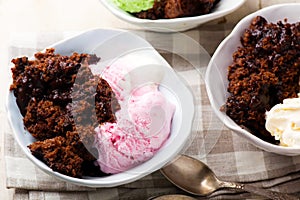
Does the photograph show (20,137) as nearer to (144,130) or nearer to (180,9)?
(144,130)

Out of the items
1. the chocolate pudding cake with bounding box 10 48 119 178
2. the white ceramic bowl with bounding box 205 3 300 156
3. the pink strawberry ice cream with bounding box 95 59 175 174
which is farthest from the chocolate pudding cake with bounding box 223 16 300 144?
the chocolate pudding cake with bounding box 10 48 119 178

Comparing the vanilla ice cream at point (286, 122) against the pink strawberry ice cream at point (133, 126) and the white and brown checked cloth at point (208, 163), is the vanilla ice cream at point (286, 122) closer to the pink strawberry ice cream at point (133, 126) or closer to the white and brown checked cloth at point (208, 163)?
the white and brown checked cloth at point (208, 163)

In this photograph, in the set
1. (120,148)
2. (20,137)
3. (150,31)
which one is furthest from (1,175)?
(150,31)

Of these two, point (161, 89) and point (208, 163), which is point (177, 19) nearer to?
point (161, 89)

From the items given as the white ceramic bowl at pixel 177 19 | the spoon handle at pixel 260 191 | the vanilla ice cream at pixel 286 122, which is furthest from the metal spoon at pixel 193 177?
the white ceramic bowl at pixel 177 19

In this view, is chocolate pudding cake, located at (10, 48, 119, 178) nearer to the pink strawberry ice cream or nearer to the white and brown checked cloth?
the pink strawberry ice cream

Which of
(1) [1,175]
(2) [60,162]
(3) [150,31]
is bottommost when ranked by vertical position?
(1) [1,175]

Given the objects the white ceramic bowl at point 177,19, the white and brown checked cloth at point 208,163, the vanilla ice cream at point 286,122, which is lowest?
the white and brown checked cloth at point 208,163

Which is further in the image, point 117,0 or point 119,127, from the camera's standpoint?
point 117,0
